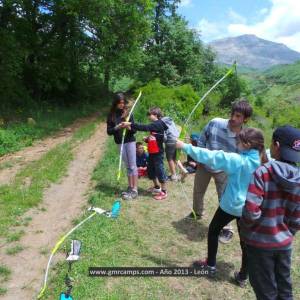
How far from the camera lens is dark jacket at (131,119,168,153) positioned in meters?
7.23

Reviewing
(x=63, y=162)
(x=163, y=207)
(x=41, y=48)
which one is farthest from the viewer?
(x=41, y=48)

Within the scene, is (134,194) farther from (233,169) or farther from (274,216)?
(274,216)

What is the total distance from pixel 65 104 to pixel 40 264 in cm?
1790

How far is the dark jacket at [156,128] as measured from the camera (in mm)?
7226

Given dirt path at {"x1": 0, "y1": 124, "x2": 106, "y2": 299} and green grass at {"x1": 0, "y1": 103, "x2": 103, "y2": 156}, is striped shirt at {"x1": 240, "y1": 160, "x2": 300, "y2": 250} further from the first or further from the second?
green grass at {"x1": 0, "y1": 103, "x2": 103, "y2": 156}

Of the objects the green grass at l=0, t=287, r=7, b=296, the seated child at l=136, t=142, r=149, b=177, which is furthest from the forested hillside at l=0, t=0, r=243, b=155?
the green grass at l=0, t=287, r=7, b=296

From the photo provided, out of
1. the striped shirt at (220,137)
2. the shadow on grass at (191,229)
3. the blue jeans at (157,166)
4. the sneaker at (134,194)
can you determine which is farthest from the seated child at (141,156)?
the striped shirt at (220,137)

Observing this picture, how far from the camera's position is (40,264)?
5.52 metres

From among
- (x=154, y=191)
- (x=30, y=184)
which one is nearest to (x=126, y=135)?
(x=154, y=191)

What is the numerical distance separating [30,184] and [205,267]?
5.03 m

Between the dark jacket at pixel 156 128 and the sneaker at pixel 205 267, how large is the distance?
263 centimetres

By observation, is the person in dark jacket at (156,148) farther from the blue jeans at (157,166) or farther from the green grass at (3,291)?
the green grass at (3,291)

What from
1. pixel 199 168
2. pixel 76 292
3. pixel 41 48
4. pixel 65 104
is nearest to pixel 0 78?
pixel 41 48

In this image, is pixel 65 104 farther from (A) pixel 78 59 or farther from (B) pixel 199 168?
(B) pixel 199 168
